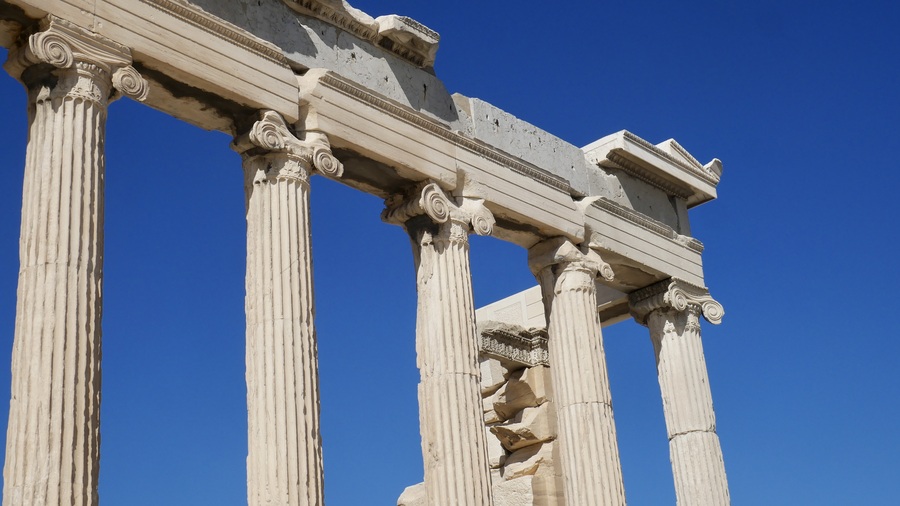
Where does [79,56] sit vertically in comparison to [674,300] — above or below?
above

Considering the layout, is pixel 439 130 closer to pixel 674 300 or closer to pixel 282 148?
pixel 282 148

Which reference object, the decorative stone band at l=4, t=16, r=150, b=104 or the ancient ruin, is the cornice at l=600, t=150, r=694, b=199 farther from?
the decorative stone band at l=4, t=16, r=150, b=104

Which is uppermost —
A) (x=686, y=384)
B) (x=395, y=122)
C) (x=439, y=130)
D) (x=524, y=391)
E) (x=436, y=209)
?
(x=439, y=130)

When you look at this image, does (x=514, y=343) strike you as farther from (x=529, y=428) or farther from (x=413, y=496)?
(x=413, y=496)

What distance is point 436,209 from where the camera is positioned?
1557 centimetres

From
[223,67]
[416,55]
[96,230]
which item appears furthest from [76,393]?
[416,55]

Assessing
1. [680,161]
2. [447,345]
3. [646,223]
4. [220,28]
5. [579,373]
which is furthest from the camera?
[680,161]

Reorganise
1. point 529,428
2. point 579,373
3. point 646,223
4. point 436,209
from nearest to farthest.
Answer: point 436,209, point 579,373, point 646,223, point 529,428

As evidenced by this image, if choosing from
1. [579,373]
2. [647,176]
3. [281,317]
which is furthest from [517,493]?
[281,317]

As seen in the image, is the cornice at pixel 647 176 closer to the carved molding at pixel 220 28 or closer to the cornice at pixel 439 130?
the cornice at pixel 439 130

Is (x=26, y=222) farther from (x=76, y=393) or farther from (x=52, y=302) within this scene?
(x=76, y=393)

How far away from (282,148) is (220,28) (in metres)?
1.39

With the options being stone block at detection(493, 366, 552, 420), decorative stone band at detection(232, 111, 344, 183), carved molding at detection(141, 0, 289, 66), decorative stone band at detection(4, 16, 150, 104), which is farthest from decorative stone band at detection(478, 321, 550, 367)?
decorative stone band at detection(4, 16, 150, 104)

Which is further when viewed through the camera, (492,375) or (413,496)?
(492,375)
